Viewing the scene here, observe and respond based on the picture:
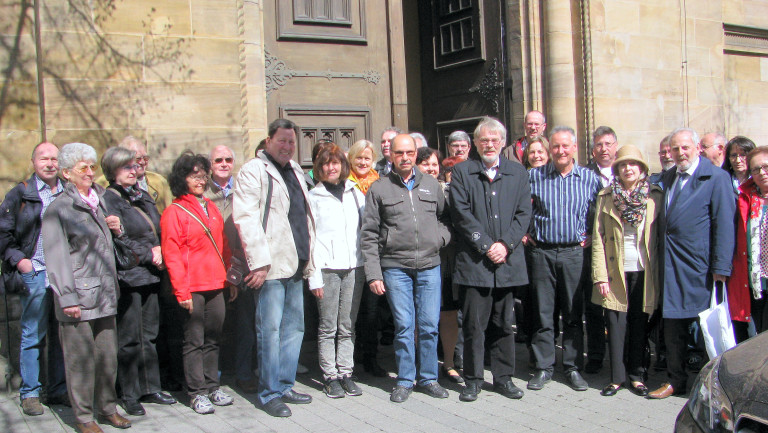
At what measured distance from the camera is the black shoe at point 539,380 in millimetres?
5879

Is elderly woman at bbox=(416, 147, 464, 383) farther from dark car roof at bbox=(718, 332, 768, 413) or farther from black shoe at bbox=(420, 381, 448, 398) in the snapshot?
dark car roof at bbox=(718, 332, 768, 413)

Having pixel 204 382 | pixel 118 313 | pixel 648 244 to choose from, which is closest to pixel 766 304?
pixel 648 244

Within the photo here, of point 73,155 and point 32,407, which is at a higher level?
point 73,155

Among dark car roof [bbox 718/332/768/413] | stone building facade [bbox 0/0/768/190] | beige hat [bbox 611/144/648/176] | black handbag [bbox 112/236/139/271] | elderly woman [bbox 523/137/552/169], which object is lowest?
dark car roof [bbox 718/332/768/413]

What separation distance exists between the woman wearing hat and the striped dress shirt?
15 cm

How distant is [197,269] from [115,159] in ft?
3.23

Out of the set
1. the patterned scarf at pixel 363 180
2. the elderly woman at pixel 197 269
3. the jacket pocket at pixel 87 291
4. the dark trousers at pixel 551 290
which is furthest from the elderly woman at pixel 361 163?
the jacket pocket at pixel 87 291

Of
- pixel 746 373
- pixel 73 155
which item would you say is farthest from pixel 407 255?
pixel 746 373

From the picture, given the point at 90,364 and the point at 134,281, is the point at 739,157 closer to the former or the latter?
the point at 134,281

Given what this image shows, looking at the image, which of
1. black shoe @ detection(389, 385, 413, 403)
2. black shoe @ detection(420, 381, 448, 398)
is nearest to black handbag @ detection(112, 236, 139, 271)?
black shoe @ detection(389, 385, 413, 403)

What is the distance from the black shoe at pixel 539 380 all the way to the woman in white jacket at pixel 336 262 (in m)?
1.35

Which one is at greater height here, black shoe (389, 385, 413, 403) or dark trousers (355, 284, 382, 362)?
dark trousers (355, 284, 382, 362)

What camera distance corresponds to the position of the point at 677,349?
18.8 ft

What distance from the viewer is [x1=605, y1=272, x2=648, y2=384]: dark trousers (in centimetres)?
577
